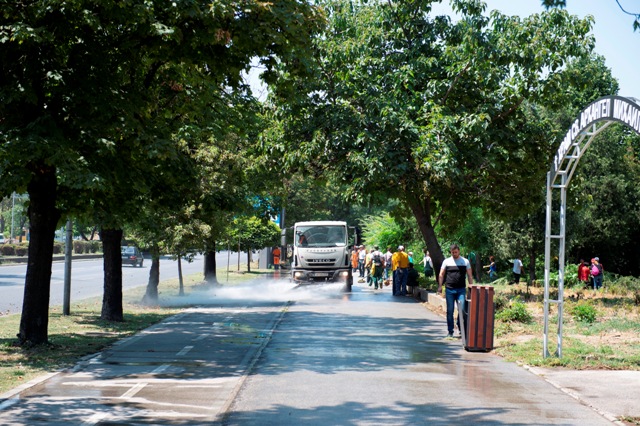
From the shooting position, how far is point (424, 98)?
26109 millimetres

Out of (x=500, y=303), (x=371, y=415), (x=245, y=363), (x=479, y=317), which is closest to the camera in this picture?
(x=371, y=415)

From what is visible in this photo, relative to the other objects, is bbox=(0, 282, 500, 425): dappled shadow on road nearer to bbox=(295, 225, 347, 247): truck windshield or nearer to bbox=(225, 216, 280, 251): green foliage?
bbox=(295, 225, 347, 247): truck windshield

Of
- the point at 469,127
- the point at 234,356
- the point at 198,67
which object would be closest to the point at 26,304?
the point at 234,356

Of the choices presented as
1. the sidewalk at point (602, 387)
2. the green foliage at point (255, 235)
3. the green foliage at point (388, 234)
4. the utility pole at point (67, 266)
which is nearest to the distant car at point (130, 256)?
the green foliage at point (255, 235)

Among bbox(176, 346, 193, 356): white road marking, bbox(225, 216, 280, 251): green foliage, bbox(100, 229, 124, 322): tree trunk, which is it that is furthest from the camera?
bbox(225, 216, 280, 251): green foliage

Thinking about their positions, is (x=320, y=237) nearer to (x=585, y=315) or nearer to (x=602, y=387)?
(x=585, y=315)

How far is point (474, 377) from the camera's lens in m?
11.5

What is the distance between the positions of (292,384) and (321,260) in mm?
22677

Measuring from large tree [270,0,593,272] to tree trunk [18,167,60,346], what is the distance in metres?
11.9

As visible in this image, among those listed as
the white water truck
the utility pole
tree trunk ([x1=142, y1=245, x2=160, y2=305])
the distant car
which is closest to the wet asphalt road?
the utility pole

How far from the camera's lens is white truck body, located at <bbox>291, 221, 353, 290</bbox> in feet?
108

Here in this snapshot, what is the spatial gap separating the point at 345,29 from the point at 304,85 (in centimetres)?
344

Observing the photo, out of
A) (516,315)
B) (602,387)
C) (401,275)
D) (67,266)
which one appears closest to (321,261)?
(401,275)

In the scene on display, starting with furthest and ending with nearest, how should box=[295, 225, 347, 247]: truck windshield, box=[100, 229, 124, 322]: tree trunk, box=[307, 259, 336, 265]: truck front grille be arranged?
box=[295, 225, 347, 247]: truck windshield < box=[307, 259, 336, 265]: truck front grille < box=[100, 229, 124, 322]: tree trunk
